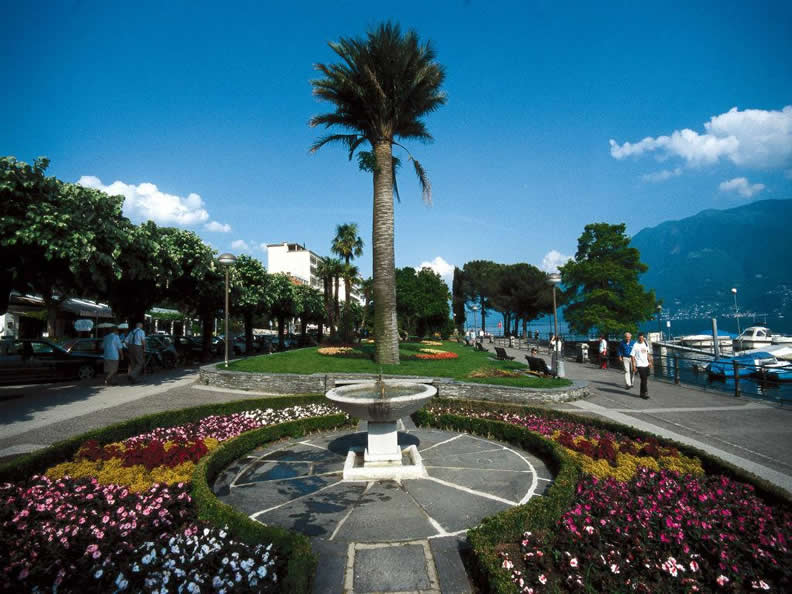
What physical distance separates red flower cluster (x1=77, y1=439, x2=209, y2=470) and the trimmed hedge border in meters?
4.38

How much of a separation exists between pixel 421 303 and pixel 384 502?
145 feet

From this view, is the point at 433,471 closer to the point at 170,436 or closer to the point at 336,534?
the point at 336,534

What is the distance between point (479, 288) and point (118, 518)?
238ft

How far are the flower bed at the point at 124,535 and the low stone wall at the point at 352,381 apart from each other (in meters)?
5.96

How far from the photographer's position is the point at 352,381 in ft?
37.1

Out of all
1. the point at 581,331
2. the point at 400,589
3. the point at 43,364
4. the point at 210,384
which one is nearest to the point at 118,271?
the point at 210,384

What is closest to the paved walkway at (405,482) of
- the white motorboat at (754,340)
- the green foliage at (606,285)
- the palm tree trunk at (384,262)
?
the palm tree trunk at (384,262)

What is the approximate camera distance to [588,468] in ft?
17.6

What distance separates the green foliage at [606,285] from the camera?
32.2 metres

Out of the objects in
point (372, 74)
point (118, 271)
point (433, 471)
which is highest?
point (372, 74)

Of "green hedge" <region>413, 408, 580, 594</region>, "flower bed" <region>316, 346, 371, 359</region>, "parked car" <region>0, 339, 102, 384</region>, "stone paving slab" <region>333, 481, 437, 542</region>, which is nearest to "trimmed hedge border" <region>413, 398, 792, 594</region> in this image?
"green hedge" <region>413, 408, 580, 594</region>

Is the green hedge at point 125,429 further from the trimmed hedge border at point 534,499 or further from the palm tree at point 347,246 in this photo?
the palm tree at point 347,246

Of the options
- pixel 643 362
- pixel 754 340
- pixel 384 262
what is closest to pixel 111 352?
pixel 384 262

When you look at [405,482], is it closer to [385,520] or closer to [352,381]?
[385,520]
